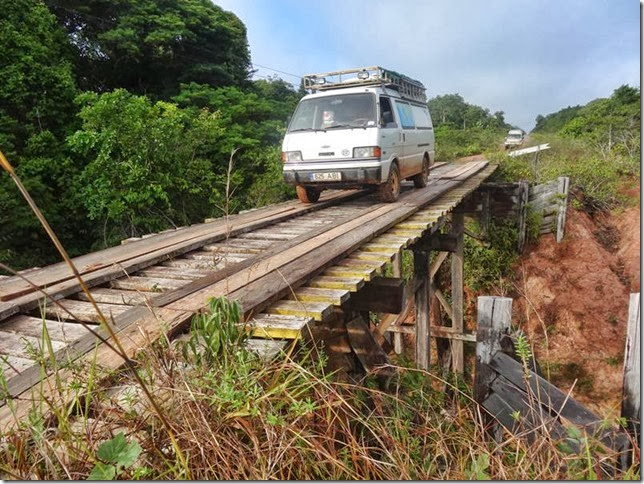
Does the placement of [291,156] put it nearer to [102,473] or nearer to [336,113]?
[336,113]

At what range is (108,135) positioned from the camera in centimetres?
1097

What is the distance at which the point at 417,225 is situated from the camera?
5.71 metres

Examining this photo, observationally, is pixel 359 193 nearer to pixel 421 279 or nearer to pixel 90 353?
pixel 421 279

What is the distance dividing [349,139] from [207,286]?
446 centimetres

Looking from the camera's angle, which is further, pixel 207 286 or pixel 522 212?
pixel 522 212

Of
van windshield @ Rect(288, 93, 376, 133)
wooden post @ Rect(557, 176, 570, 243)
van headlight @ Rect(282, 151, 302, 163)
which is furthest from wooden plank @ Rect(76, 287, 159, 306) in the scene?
wooden post @ Rect(557, 176, 570, 243)

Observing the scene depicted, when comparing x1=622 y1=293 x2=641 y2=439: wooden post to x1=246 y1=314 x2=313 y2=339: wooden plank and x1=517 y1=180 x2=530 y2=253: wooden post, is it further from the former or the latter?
x1=517 y1=180 x2=530 y2=253: wooden post

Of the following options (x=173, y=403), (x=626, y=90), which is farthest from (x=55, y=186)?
(x=626, y=90)

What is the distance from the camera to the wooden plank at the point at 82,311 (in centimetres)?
296

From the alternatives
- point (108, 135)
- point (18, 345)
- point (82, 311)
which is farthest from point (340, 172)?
point (108, 135)

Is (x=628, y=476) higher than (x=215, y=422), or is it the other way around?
(x=215, y=422)

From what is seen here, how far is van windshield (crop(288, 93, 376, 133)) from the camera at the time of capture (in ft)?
24.4

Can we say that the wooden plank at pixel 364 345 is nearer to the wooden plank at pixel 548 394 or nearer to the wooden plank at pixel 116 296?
the wooden plank at pixel 548 394

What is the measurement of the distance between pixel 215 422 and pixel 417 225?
14.3 feet
